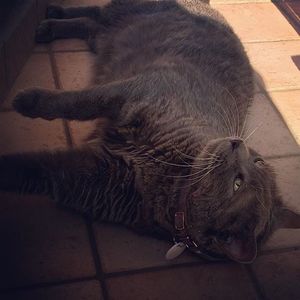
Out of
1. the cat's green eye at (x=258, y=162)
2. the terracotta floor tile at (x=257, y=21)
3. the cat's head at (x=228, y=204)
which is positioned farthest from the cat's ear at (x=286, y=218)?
the terracotta floor tile at (x=257, y=21)

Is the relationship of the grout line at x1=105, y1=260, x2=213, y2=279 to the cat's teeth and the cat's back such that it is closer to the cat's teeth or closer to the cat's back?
the cat's teeth

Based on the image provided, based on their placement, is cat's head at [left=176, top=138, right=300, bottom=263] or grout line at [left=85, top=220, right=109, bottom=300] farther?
grout line at [left=85, top=220, right=109, bottom=300]

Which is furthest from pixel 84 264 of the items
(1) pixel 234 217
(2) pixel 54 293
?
(1) pixel 234 217

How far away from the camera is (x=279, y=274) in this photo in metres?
2.30

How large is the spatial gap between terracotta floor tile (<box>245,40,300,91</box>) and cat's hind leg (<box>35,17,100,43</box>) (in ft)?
3.30

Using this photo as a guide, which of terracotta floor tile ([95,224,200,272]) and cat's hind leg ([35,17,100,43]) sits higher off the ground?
cat's hind leg ([35,17,100,43])

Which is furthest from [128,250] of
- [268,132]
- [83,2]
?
[83,2]

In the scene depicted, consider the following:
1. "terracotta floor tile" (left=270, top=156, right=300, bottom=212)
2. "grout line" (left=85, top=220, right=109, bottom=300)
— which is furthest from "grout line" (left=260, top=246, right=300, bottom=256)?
"grout line" (left=85, top=220, right=109, bottom=300)

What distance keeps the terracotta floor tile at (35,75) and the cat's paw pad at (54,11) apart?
34cm

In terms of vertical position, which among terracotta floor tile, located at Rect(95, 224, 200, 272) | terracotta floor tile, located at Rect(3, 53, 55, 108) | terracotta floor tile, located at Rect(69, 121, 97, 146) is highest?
terracotta floor tile, located at Rect(3, 53, 55, 108)

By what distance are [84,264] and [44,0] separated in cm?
176

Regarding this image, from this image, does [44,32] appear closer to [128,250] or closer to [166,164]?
[166,164]

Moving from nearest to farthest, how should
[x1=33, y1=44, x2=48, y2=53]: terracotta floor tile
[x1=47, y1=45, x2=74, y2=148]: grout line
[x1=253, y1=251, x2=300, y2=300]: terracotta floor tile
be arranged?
[x1=253, y1=251, x2=300, y2=300]: terracotta floor tile < [x1=47, y1=45, x2=74, y2=148]: grout line < [x1=33, y1=44, x2=48, y2=53]: terracotta floor tile

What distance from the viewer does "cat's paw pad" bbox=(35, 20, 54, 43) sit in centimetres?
311
